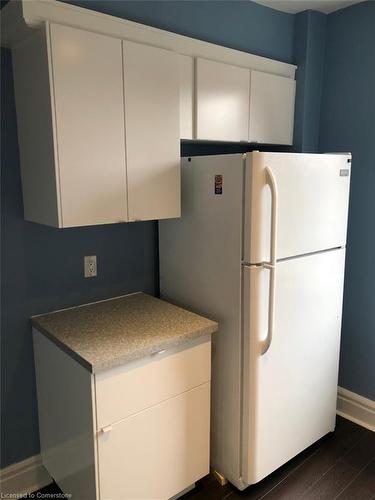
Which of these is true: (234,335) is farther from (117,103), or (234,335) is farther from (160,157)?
(117,103)

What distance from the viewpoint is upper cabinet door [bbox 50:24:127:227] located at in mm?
1587

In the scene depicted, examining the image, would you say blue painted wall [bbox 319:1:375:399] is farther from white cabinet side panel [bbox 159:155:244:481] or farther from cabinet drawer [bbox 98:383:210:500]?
cabinet drawer [bbox 98:383:210:500]

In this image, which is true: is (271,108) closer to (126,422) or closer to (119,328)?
(119,328)

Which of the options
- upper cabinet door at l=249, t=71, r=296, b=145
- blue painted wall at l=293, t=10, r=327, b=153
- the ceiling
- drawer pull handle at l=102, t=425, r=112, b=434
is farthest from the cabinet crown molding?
drawer pull handle at l=102, t=425, r=112, b=434

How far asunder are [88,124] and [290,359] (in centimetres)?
144

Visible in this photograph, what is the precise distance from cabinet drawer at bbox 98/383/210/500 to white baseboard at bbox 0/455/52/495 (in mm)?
618

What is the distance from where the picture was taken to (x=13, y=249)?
6.17ft

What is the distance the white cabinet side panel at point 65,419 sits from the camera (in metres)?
1.62

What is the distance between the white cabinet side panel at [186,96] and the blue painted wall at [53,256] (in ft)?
0.75

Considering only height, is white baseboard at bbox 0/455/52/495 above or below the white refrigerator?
below

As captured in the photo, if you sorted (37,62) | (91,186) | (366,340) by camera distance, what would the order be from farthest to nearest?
(366,340), (91,186), (37,62)

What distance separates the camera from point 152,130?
1.87 metres

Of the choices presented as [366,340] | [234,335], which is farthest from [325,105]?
[234,335]

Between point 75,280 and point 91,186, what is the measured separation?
0.59 m
